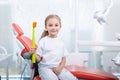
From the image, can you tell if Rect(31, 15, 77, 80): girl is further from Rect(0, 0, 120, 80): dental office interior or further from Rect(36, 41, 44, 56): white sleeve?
Rect(0, 0, 120, 80): dental office interior

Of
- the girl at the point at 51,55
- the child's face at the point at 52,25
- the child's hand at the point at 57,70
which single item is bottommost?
the child's hand at the point at 57,70

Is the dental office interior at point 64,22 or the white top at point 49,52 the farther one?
the dental office interior at point 64,22

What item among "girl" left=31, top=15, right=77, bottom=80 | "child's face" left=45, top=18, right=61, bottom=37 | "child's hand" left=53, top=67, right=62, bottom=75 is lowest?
"child's hand" left=53, top=67, right=62, bottom=75

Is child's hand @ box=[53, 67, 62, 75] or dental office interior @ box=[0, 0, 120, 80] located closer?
child's hand @ box=[53, 67, 62, 75]

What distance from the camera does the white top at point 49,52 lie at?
1.60 metres

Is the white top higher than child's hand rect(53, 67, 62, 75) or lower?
higher

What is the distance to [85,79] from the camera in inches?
67.7

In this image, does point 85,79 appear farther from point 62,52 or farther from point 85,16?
point 85,16

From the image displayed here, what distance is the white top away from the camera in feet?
5.24

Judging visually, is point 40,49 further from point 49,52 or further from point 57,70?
point 57,70

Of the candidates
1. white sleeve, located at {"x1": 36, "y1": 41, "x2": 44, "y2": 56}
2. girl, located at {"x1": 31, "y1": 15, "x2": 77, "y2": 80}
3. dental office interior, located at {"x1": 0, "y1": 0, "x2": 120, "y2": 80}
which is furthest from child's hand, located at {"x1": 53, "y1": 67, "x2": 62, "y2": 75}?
dental office interior, located at {"x1": 0, "y1": 0, "x2": 120, "y2": 80}

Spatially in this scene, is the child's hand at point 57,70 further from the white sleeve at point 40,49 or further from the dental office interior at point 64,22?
the dental office interior at point 64,22

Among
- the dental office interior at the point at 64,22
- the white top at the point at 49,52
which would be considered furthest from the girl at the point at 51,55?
the dental office interior at the point at 64,22

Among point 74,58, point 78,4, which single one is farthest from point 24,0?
point 74,58
